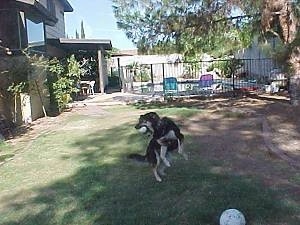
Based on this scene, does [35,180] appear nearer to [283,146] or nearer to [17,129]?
[283,146]

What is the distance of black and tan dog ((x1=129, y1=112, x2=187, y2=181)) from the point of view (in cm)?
504

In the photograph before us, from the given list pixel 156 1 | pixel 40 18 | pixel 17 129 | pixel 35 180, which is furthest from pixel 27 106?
pixel 35 180

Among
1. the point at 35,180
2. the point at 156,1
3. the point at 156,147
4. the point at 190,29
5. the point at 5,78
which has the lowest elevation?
the point at 35,180

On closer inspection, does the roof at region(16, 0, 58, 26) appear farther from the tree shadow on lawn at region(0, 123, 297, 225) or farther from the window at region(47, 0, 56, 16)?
the tree shadow on lawn at region(0, 123, 297, 225)

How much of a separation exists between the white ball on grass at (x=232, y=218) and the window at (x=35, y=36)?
1024cm

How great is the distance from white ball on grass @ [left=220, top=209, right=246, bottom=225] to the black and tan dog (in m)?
1.51

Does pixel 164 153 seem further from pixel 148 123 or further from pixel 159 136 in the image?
pixel 148 123

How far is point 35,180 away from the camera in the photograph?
5926 millimetres

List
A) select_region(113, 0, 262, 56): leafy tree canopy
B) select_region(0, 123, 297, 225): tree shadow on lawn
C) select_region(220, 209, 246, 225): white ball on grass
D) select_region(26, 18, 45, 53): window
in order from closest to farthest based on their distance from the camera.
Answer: select_region(220, 209, 246, 225): white ball on grass
select_region(0, 123, 297, 225): tree shadow on lawn
select_region(113, 0, 262, 56): leafy tree canopy
select_region(26, 18, 45, 53): window

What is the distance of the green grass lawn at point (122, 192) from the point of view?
416 cm

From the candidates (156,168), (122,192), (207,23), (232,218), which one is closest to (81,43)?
(207,23)

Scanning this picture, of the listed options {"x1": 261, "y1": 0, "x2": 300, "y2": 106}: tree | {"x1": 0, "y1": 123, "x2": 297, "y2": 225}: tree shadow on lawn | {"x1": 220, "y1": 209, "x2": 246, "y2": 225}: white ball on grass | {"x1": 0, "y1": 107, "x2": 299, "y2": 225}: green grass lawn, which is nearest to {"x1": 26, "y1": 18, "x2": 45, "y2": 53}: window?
{"x1": 0, "y1": 107, "x2": 299, "y2": 225}: green grass lawn

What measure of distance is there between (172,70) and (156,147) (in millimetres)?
24368

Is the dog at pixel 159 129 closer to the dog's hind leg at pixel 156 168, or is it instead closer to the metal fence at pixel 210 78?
the dog's hind leg at pixel 156 168
